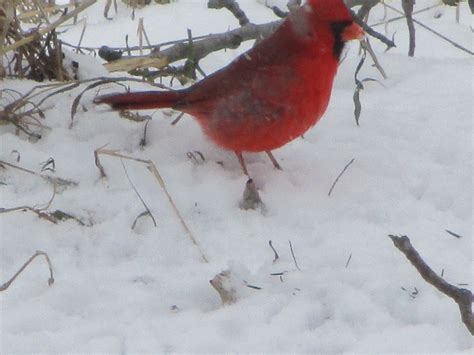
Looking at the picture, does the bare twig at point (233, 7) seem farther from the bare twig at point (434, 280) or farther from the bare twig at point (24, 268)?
the bare twig at point (434, 280)

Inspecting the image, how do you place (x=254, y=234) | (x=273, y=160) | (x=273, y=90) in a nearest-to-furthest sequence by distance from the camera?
(x=254, y=234) → (x=273, y=90) → (x=273, y=160)

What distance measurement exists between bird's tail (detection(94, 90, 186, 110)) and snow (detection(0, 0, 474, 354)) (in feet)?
0.48

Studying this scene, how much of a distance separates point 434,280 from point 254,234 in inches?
31.5

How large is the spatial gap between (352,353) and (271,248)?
517 mm

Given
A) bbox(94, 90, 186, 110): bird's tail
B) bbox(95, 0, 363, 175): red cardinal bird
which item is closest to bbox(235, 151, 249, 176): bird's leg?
bbox(95, 0, 363, 175): red cardinal bird

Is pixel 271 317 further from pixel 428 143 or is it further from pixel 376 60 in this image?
pixel 376 60

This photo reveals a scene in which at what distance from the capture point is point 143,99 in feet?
10.6

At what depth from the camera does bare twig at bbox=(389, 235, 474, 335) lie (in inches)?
80.5

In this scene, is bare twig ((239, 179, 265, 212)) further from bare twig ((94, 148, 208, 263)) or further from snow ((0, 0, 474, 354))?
bare twig ((94, 148, 208, 263))

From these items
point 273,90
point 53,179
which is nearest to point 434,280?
point 273,90

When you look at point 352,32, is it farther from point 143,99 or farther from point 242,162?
point 143,99

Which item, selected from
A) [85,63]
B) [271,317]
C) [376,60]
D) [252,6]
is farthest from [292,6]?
[271,317]

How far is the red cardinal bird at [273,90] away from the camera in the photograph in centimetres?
316

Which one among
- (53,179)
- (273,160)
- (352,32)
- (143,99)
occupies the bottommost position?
(273,160)
